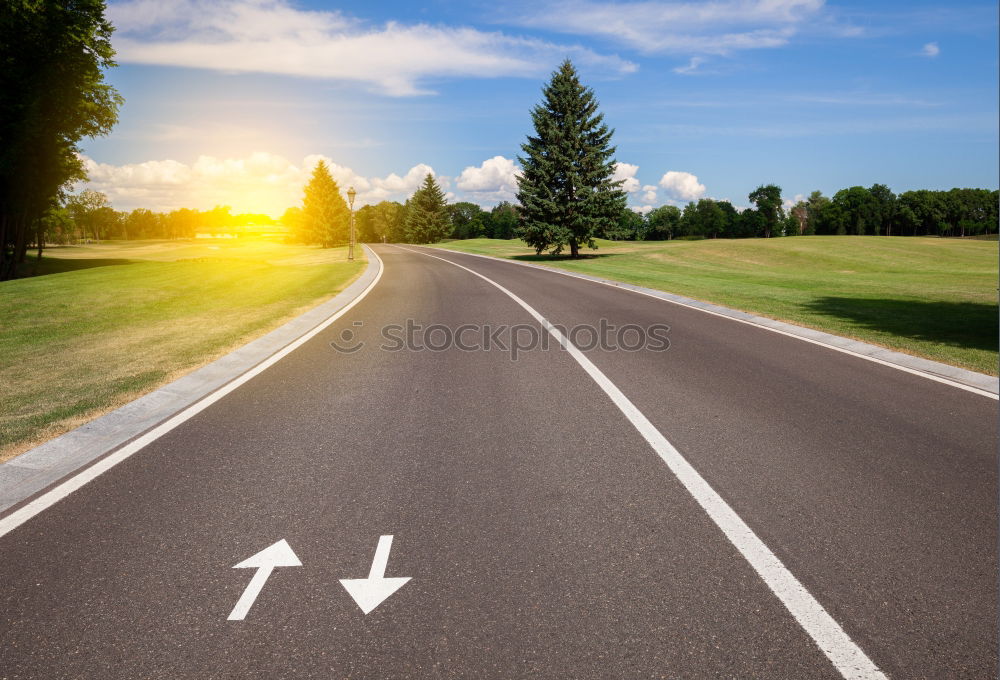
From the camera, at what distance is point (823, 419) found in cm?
588

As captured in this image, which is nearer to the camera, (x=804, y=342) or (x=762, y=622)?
(x=762, y=622)

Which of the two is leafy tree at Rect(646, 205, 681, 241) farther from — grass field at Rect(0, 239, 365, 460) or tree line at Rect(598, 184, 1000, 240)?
grass field at Rect(0, 239, 365, 460)

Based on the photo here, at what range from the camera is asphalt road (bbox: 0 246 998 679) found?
2576mm

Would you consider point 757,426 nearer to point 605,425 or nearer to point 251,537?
point 605,425

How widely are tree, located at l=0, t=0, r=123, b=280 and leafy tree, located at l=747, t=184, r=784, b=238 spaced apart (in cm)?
13226

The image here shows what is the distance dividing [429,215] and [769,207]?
82.8 m

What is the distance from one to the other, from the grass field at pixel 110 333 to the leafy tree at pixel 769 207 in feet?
435

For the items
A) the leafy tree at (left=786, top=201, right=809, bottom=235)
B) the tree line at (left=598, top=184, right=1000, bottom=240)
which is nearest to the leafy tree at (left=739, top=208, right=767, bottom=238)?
the tree line at (left=598, top=184, right=1000, bottom=240)

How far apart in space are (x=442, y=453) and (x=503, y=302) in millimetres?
11682

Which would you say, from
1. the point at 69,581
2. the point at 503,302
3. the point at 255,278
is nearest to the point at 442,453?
the point at 69,581

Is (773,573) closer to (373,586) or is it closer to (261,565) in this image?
(373,586)

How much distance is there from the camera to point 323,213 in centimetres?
8912

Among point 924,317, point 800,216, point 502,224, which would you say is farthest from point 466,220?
point 924,317

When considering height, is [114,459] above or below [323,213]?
below
